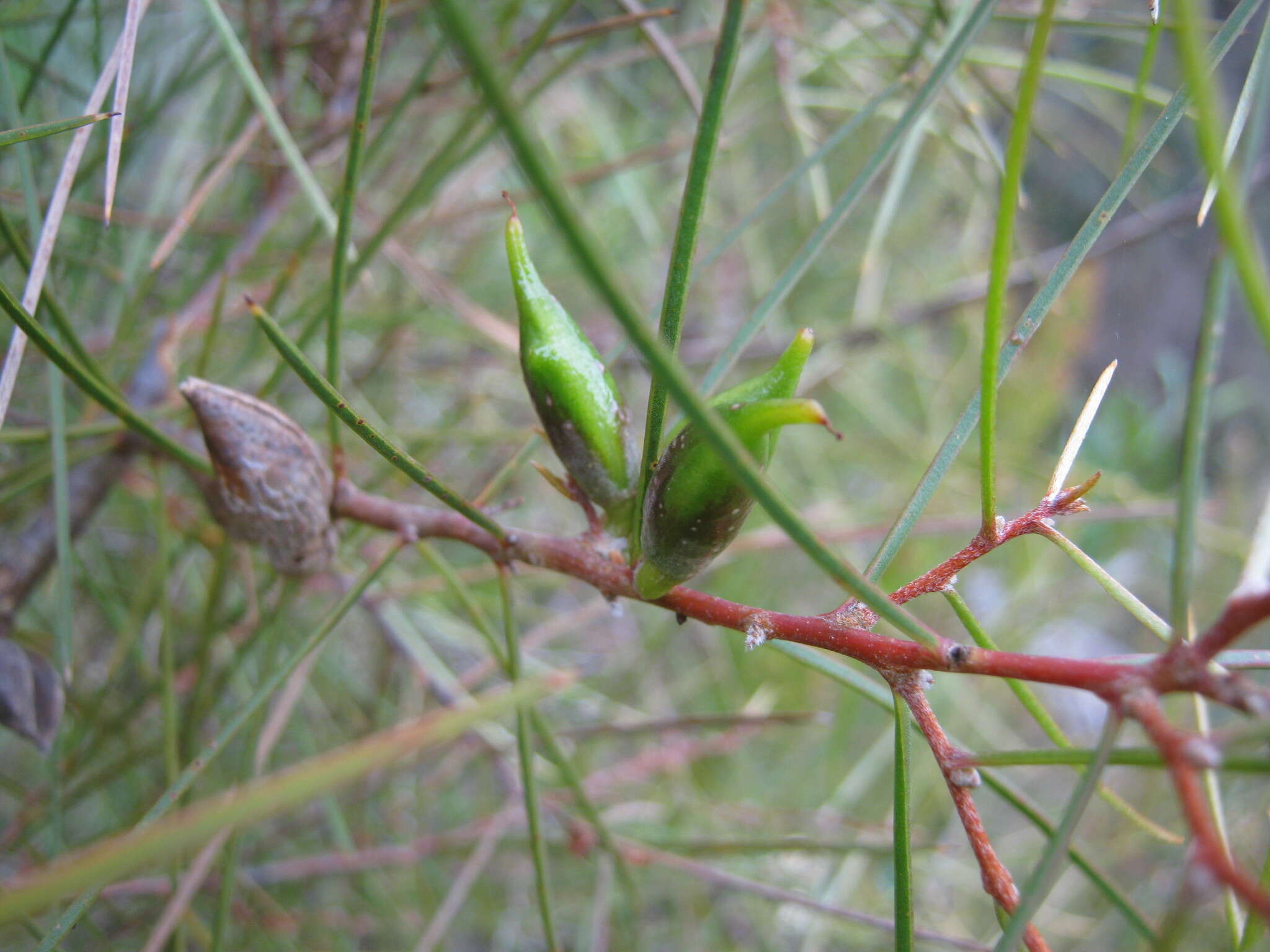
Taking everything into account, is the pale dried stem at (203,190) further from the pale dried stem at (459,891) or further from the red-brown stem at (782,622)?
the pale dried stem at (459,891)

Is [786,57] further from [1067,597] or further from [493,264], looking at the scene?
[1067,597]

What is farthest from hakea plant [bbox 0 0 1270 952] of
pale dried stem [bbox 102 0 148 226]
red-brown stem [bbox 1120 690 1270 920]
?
pale dried stem [bbox 102 0 148 226]

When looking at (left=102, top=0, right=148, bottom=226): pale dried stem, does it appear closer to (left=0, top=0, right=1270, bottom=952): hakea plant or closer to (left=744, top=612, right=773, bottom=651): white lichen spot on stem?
(left=0, top=0, right=1270, bottom=952): hakea plant

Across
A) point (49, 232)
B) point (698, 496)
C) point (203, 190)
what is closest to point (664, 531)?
point (698, 496)

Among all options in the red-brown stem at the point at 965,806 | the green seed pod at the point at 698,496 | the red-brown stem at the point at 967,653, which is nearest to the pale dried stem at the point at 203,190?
the red-brown stem at the point at 967,653

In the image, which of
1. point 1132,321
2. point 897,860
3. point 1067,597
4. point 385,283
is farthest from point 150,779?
point 1132,321

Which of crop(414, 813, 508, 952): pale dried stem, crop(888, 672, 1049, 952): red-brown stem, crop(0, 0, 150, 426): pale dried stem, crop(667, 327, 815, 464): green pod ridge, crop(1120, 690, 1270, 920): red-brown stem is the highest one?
crop(0, 0, 150, 426): pale dried stem

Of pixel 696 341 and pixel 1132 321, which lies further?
pixel 1132 321
